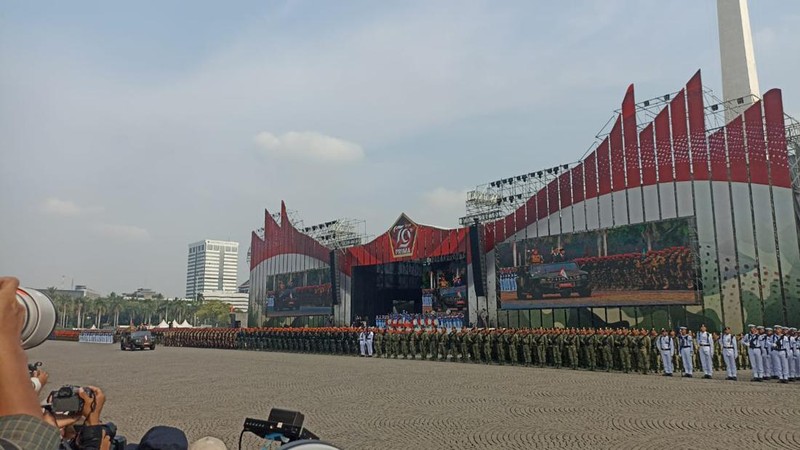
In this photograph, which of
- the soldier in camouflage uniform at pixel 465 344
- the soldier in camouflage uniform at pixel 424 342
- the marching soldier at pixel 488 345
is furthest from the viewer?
the soldier in camouflage uniform at pixel 424 342

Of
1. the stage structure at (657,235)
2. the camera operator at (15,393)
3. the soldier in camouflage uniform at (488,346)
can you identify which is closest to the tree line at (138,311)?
the stage structure at (657,235)

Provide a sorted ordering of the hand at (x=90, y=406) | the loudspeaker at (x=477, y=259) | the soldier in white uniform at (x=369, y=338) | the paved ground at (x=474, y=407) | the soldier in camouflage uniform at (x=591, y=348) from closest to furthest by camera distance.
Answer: the hand at (x=90, y=406), the paved ground at (x=474, y=407), the soldier in camouflage uniform at (x=591, y=348), the soldier in white uniform at (x=369, y=338), the loudspeaker at (x=477, y=259)

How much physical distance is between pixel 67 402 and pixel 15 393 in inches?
46.7

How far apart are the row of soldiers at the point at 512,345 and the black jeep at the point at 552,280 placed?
5.48 m

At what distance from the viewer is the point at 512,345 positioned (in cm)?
1833

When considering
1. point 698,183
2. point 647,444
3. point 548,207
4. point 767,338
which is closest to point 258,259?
point 548,207

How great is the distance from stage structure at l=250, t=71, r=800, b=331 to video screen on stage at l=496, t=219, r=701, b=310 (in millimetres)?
44

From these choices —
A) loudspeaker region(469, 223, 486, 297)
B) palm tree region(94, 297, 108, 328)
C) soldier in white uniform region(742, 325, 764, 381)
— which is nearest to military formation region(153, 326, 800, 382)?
soldier in white uniform region(742, 325, 764, 381)

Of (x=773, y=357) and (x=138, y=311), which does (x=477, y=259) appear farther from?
(x=138, y=311)

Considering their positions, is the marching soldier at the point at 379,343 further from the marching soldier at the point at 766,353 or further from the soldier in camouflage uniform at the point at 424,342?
the marching soldier at the point at 766,353

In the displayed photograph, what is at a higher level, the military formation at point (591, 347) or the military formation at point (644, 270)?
the military formation at point (644, 270)

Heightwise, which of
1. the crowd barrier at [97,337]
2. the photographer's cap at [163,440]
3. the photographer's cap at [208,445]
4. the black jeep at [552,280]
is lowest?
the crowd barrier at [97,337]

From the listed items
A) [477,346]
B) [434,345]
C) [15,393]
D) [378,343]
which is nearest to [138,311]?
[378,343]

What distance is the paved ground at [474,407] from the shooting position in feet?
21.8
